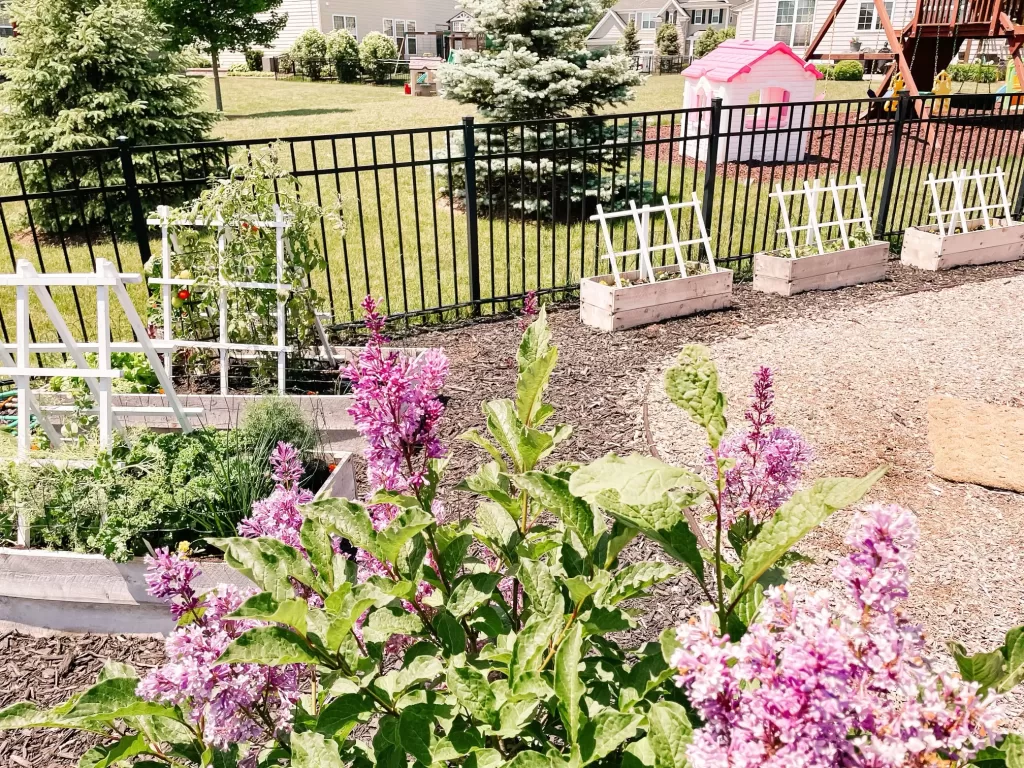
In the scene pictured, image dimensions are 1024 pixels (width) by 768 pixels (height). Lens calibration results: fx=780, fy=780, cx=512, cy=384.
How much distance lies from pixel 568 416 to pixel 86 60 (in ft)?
28.3

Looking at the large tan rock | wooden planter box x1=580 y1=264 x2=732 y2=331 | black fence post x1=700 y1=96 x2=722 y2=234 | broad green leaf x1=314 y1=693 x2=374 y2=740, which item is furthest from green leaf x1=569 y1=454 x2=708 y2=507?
black fence post x1=700 y1=96 x2=722 y2=234

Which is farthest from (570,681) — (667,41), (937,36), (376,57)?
(667,41)

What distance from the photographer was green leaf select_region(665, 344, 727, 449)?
1.13 m

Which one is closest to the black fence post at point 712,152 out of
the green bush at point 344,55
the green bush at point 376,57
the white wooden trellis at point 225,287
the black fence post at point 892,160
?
the black fence post at point 892,160

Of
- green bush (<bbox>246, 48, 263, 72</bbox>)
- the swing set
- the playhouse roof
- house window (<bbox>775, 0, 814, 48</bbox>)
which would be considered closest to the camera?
the playhouse roof

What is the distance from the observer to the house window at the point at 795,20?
119ft

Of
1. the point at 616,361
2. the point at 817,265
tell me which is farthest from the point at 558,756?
the point at 817,265

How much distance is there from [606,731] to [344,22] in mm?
45180

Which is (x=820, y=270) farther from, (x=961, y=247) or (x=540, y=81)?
(x=540, y=81)

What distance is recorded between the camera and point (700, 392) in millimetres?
1142

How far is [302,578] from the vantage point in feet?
4.34

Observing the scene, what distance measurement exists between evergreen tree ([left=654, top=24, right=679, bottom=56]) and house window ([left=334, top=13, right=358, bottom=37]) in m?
17.8

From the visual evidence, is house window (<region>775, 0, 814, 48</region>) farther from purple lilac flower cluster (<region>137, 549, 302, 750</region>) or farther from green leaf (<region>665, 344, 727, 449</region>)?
purple lilac flower cluster (<region>137, 549, 302, 750</region>)

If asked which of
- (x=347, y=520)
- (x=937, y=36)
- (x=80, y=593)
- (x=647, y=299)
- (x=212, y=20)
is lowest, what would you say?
(x=80, y=593)
